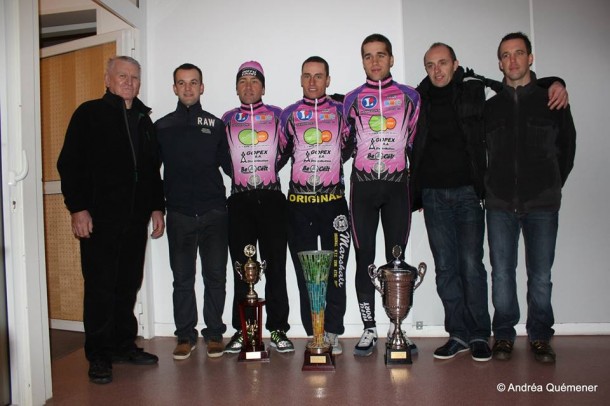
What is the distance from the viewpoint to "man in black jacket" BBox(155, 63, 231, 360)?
9.86ft

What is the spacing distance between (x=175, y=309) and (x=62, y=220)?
146cm

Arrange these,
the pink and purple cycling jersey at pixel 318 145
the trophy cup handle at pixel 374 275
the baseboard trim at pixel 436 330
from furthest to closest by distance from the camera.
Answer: the baseboard trim at pixel 436 330
the pink and purple cycling jersey at pixel 318 145
the trophy cup handle at pixel 374 275

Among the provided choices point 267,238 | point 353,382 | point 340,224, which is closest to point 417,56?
point 340,224

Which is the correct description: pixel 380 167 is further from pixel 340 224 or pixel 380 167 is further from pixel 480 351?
pixel 480 351

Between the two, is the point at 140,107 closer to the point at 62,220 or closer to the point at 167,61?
the point at 167,61

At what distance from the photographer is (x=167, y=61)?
360cm

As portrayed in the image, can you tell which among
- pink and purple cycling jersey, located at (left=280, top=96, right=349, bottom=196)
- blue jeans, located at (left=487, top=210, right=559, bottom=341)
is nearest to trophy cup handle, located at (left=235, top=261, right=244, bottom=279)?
pink and purple cycling jersey, located at (left=280, top=96, right=349, bottom=196)

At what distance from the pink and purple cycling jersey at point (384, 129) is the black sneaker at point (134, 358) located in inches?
62.4

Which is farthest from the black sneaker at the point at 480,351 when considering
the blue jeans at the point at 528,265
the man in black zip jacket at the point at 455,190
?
the blue jeans at the point at 528,265

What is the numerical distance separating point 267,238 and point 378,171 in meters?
0.78

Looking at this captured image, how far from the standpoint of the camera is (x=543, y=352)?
2.63 m

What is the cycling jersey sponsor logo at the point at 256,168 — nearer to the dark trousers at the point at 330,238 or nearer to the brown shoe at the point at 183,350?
the dark trousers at the point at 330,238

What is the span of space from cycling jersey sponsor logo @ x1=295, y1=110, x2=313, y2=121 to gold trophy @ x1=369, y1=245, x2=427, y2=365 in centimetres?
96

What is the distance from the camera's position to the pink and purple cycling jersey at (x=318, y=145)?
294 centimetres
